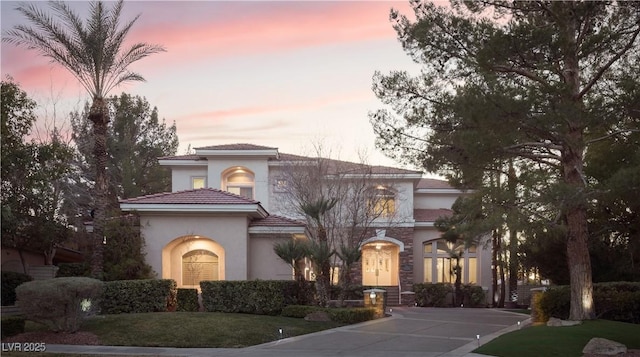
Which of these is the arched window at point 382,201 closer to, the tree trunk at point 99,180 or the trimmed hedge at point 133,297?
the trimmed hedge at point 133,297

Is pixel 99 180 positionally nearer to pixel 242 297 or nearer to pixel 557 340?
pixel 242 297

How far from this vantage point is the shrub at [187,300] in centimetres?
2512

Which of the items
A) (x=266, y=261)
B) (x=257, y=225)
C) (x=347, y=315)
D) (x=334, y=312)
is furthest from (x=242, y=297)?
(x=257, y=225)

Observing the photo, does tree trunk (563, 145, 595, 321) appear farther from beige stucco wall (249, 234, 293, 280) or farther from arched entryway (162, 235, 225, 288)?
arched entryway (162, 235, 225, 288)

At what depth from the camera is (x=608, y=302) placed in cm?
2423

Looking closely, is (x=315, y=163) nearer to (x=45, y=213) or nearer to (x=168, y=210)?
(x=168, y=210)

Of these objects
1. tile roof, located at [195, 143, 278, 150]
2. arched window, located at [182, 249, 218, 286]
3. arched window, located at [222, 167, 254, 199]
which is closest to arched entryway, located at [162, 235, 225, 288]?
arched window, located at [182, 249, 218, 286]

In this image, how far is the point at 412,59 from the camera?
2100 cm

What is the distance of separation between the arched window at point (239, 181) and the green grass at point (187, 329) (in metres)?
17.8

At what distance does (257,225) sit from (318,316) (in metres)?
5.98

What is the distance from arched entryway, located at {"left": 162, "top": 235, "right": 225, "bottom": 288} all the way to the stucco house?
0.13 feet

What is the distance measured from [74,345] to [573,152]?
1485cm

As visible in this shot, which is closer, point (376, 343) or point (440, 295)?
point (376, 343)

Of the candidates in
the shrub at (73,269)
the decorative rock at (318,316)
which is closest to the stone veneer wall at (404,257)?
the decorative rock at (318,316)
